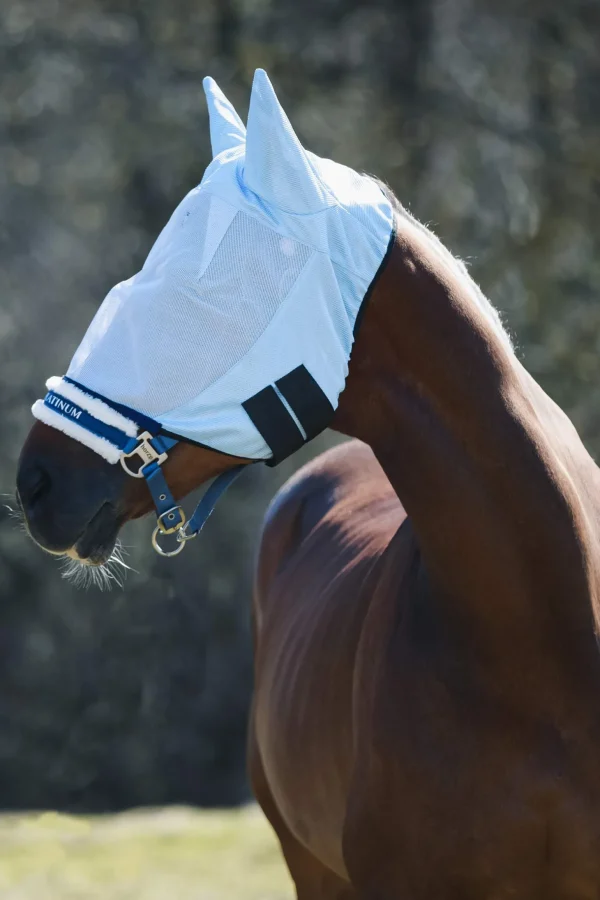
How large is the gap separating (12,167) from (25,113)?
23cm

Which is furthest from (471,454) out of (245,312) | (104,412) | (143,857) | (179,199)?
(179,199)

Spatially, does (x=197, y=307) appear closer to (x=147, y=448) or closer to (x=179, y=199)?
(x=147, y=448)

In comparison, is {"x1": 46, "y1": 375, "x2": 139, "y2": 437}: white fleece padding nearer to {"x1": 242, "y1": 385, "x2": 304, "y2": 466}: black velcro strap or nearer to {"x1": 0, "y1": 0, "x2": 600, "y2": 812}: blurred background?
{"x1": 242, "y1": 385, "x2": 304, "y2": 466}: black velcro strap

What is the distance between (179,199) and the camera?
4891mm

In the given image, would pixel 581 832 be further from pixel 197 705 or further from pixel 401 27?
pixel 401 27

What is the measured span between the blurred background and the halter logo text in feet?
10.7

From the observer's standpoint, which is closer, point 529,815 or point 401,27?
point 529,815

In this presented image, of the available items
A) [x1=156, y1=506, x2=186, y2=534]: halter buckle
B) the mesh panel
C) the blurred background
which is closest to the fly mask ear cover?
the mesh panel

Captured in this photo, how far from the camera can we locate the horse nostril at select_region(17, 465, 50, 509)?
5.31 feet

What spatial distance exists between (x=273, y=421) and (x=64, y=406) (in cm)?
29

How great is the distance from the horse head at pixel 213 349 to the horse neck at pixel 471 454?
0.06m

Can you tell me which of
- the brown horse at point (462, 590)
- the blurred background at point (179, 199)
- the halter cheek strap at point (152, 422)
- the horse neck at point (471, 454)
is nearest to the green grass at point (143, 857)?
the blurred background at point (179, 199)

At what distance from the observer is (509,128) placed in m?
5.09

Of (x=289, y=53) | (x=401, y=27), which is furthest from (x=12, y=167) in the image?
(x=401, y=27)
